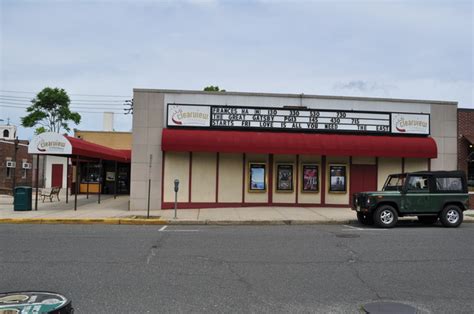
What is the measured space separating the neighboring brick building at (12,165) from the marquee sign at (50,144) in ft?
51.2

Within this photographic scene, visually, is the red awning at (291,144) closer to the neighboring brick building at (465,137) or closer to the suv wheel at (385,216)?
the neighboring brick building at (465,137)

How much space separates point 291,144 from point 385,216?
537 cm

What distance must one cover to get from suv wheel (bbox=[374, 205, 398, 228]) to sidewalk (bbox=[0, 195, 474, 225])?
150 centimetres

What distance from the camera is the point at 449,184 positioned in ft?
46.5

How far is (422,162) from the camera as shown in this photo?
19.4 m

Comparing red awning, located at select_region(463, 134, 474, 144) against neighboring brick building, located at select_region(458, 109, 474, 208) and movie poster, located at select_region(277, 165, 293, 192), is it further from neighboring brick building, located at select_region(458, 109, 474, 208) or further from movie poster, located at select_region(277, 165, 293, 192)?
movie poster, located at select_region(277, 165, 293, 192)

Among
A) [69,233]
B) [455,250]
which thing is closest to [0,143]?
[69,233]

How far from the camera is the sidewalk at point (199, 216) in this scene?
47.7 feet

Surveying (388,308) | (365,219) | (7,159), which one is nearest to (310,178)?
(365,219)

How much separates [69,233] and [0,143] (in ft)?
83.9

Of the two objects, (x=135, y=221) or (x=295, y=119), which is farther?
(x=295, y=119)

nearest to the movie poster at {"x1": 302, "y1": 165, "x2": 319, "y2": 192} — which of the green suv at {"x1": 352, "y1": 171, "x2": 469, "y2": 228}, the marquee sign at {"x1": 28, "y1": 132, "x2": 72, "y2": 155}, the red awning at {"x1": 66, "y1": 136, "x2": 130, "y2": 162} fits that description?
the green suv at {"x1": 352, "y1": 171, "x2": 469, "y2": 228}

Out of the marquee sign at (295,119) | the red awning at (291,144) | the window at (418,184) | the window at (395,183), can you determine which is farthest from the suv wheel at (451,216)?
the marquee sign at (295,119)

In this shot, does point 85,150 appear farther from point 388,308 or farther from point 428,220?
point 388,308
